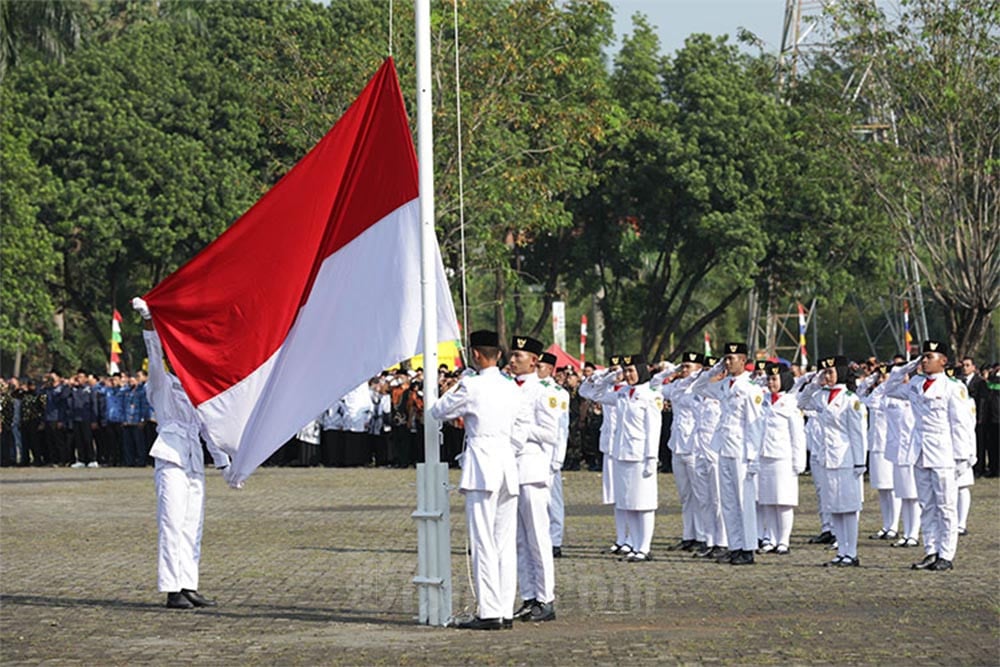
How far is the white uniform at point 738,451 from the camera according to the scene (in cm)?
1791

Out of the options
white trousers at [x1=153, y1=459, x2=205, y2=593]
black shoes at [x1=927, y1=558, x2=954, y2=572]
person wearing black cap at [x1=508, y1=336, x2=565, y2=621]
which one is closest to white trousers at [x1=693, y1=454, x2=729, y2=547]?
black shoes at [x1=927, y1=558, x2=954, y2=572]

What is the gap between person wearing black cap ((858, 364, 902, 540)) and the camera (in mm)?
20938

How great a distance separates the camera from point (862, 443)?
18719 mm

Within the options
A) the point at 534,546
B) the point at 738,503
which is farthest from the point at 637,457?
the point at 534,546

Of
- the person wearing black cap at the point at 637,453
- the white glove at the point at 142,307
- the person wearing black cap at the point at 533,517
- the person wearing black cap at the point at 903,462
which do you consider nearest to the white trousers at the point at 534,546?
the person wearing black cap at the point at 533,517

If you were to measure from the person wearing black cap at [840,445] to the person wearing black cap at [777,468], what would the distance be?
0.90 feet

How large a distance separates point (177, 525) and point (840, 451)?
23.1 ft

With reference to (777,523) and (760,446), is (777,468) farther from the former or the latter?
(777,523)

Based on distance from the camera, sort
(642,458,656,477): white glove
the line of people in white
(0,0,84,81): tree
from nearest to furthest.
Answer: the line of people in white < (642,458,656,477): white glove < (0,0,84,81): tree

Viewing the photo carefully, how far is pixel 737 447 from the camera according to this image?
18.3 m

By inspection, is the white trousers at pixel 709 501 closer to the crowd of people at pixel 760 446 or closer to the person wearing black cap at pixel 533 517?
the crowd of people at pixel 760 446

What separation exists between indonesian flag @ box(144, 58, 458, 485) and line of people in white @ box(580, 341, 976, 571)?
5.19 m

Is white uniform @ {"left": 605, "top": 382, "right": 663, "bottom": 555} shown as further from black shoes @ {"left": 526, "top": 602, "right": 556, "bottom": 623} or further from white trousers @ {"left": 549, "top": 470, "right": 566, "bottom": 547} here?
black shoes @ {"left": 526, "top": 602, "right": 556, "bottom": 623}

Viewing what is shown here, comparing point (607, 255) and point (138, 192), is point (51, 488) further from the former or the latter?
point (607, 255)
